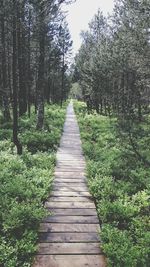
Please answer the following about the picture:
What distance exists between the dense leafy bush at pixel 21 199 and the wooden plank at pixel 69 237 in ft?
0.74

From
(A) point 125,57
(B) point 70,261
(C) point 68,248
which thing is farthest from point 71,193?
(A) point 125,57

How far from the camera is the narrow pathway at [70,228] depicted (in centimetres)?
697

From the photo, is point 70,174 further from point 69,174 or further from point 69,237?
point 69,237

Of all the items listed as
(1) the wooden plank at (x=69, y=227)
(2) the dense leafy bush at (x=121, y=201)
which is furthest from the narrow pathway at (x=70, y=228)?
(2) the dense leafy bush at (x=121, y=201)

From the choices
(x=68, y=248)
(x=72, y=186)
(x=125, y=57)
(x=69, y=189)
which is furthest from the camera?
(x=125, y=57)

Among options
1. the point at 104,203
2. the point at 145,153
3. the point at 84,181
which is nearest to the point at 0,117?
the point at 145,153

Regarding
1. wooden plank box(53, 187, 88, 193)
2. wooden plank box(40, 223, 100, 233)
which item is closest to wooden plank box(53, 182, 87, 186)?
wooden plank box(53, 187, 88, 193)

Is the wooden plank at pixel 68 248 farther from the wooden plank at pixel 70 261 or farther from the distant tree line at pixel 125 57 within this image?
the distant tree line at pixel 125 57

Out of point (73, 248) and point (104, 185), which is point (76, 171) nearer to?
point (104, 185)

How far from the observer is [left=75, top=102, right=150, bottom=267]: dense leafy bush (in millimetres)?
7062

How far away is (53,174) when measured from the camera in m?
12.6

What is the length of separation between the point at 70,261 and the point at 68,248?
0.50 m

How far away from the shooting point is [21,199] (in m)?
9.80

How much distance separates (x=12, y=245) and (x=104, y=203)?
116 inches
